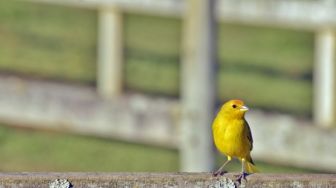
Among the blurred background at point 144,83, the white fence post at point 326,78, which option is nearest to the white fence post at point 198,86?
the blurred background at point 144,83

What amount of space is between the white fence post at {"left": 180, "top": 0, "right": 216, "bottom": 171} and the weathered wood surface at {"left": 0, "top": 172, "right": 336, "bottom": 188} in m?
2.58

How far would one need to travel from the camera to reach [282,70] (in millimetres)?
12789

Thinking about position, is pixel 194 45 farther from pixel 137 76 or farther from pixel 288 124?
pixel 137 76

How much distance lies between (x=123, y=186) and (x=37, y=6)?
12079 millimetres

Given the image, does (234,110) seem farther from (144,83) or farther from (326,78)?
(144,83)

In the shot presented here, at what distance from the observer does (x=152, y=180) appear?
12.1 feet

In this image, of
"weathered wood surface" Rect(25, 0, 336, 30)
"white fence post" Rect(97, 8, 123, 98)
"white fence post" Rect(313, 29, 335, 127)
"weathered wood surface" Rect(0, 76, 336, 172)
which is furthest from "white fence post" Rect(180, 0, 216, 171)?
"white fence post" Rect(97, 8, 123, 98)

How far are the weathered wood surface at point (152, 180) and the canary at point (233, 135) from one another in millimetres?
1004

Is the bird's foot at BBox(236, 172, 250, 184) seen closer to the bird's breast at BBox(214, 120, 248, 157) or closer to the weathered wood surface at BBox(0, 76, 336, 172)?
the bird's breast at BBox(214, 120, 248, 157)

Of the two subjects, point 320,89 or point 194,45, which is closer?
point 194,45

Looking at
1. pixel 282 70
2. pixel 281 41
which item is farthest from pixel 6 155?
pixel 281 41

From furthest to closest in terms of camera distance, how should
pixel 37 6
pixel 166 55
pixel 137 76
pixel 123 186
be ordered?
pixel 37 6, pixel 166 55, pixel 137 76, pixel 123 186

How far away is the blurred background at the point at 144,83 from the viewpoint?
6.85 metres

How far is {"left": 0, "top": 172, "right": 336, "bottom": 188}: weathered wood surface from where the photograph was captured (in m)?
3.64
